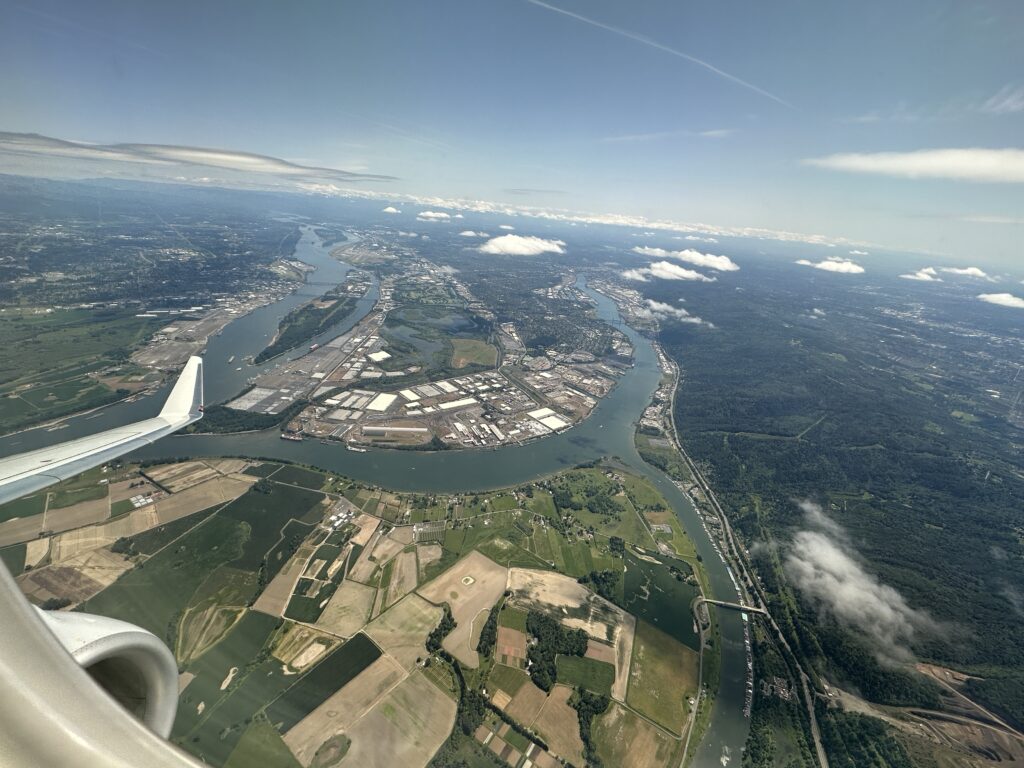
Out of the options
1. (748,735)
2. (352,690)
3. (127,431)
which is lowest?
(748,735)

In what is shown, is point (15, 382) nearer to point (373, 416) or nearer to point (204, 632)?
point (373, 416)

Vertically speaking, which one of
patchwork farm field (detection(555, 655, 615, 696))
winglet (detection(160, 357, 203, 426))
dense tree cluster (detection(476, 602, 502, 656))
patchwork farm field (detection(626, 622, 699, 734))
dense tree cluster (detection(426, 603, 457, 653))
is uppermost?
winglet (detection(160, 357, 203, 426))

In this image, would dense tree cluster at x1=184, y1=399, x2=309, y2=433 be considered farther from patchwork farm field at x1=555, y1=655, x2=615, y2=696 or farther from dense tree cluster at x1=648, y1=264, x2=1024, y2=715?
dense tree cluster at x1=648, y1=264, x2=1024, y2=715

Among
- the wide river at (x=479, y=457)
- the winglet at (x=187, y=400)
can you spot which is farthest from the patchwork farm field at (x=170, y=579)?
the winglet at (x=187, y=400)

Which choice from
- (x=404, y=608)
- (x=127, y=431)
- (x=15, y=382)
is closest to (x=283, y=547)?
(x=404, y=608)

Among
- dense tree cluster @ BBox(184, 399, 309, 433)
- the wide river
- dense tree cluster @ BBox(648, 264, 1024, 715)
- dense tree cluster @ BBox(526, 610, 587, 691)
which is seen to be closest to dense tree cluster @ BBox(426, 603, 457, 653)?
dense tree cluster @ BBox(526, 610, 587, 691)

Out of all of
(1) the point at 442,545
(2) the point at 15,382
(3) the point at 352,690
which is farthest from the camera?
(2) the point at 15,382

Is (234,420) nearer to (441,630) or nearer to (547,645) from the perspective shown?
(441,630)
